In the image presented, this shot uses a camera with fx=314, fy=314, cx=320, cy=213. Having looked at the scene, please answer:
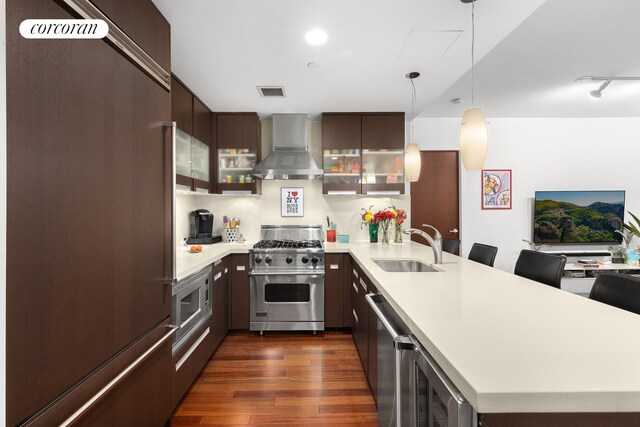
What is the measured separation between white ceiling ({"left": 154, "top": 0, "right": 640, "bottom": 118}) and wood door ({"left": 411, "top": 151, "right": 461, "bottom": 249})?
0.98m

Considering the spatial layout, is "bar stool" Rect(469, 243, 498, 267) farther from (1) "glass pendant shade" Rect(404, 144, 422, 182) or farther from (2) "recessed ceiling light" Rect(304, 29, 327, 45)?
(2) "recessed ceiling light" Rect(304, 29, 327, 45)

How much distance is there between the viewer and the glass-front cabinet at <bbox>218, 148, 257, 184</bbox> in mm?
3641

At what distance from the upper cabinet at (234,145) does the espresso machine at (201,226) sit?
0.33 metres

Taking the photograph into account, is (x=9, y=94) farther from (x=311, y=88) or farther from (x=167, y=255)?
(x=311, y=88)

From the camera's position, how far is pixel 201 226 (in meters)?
3.56

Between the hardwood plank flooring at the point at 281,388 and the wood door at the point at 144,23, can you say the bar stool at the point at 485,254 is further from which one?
the wood door at the point at 144,23

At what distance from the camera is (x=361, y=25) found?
192cm

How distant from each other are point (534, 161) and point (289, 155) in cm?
360

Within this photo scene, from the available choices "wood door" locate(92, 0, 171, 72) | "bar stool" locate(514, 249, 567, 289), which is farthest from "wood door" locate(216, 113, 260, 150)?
"bar stool" locate(514, 249, 567, 289)

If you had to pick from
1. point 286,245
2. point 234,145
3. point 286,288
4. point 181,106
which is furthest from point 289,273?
point 181,106

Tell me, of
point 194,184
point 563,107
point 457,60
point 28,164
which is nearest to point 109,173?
point 28,164

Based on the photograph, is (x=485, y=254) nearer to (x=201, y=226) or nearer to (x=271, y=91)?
(x=271, y=91)

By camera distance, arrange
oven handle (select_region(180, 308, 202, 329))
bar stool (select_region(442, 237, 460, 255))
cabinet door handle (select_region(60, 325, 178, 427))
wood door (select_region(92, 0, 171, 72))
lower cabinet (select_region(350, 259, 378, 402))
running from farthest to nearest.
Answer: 1. bar stool (select_region(442, 237, 460, 255))
2. oven handle (select_region(180, 308, 202, 329))
3. lower cabinet (select_region(350, 259, 378, 402))
4. wood door (select_region(92, 0, 171, 72))
5. cabinet door handle (select_region(60, 325, 178, 427))

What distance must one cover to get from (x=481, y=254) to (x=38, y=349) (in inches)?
106
